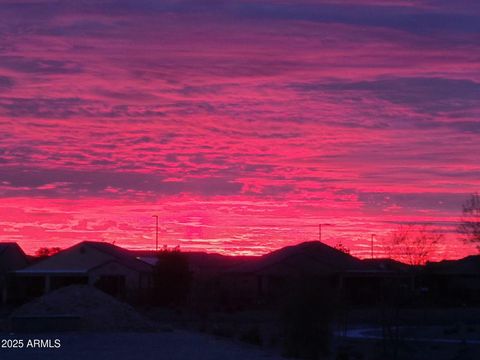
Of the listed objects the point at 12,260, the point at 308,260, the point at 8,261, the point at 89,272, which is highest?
the point at 308,260

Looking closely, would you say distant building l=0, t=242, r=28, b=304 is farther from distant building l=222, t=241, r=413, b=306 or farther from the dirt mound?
the dirt mound

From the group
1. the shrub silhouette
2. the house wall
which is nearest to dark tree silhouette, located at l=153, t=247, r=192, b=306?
the house wall

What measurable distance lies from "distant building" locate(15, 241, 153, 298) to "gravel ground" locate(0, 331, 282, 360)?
109ft

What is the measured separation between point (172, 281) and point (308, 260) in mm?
12804

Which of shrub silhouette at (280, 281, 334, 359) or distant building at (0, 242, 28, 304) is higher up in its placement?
distant building at (0, 242, 28, 304)

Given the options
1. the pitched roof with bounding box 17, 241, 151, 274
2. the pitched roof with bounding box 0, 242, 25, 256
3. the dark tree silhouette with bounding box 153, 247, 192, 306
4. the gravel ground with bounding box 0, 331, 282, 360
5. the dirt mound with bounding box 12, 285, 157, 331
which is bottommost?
the gravel ground with bounding box 0, 331, 282, 360

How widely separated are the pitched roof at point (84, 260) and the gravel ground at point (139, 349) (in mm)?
35198

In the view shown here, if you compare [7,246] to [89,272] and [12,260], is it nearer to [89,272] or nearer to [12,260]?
[12,260]

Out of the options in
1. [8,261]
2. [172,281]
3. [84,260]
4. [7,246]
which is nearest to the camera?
[172,281]

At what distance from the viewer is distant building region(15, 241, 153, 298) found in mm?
73438

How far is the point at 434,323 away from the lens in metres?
54.2

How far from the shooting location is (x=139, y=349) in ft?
105

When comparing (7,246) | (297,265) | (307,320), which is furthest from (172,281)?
(307,320)

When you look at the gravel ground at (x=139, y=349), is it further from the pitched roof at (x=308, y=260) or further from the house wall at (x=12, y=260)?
the house wall at (x=12, y=260)
